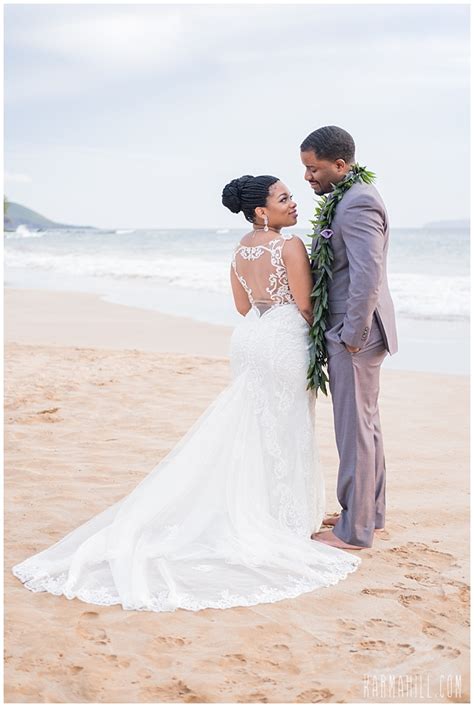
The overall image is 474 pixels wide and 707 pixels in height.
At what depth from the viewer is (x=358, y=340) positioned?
422 centimetres

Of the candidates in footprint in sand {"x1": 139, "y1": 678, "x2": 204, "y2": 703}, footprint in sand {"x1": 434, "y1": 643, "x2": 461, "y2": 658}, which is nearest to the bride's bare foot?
footprint in sand {"x1": 434, "y1": 643, "x2": 461, "y2": 658}

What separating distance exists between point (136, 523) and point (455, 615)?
1607mm

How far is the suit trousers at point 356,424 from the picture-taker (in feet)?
14.2

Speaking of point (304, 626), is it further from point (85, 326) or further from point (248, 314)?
point (85, 326)

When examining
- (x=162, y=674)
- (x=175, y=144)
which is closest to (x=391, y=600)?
(x=162, y=674)

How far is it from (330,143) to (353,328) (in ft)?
3.19

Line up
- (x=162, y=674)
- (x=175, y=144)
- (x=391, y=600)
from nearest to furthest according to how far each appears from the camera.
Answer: (x=162, y=674), (x=391, y=600), (x=175, y=144)

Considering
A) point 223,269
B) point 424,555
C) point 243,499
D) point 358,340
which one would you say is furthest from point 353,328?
point 223,269

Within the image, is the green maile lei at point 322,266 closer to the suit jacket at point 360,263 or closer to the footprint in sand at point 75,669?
the suit jacket at point 360,263

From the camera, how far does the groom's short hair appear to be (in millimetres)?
4297

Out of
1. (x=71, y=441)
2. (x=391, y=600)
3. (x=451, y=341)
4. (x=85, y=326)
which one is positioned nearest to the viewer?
(x=391, y=600)

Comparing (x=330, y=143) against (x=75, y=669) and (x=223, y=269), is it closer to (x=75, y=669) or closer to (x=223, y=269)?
(x=75, y=669)

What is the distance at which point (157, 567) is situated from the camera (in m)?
3.99

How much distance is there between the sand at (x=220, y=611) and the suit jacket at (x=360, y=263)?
123cm
